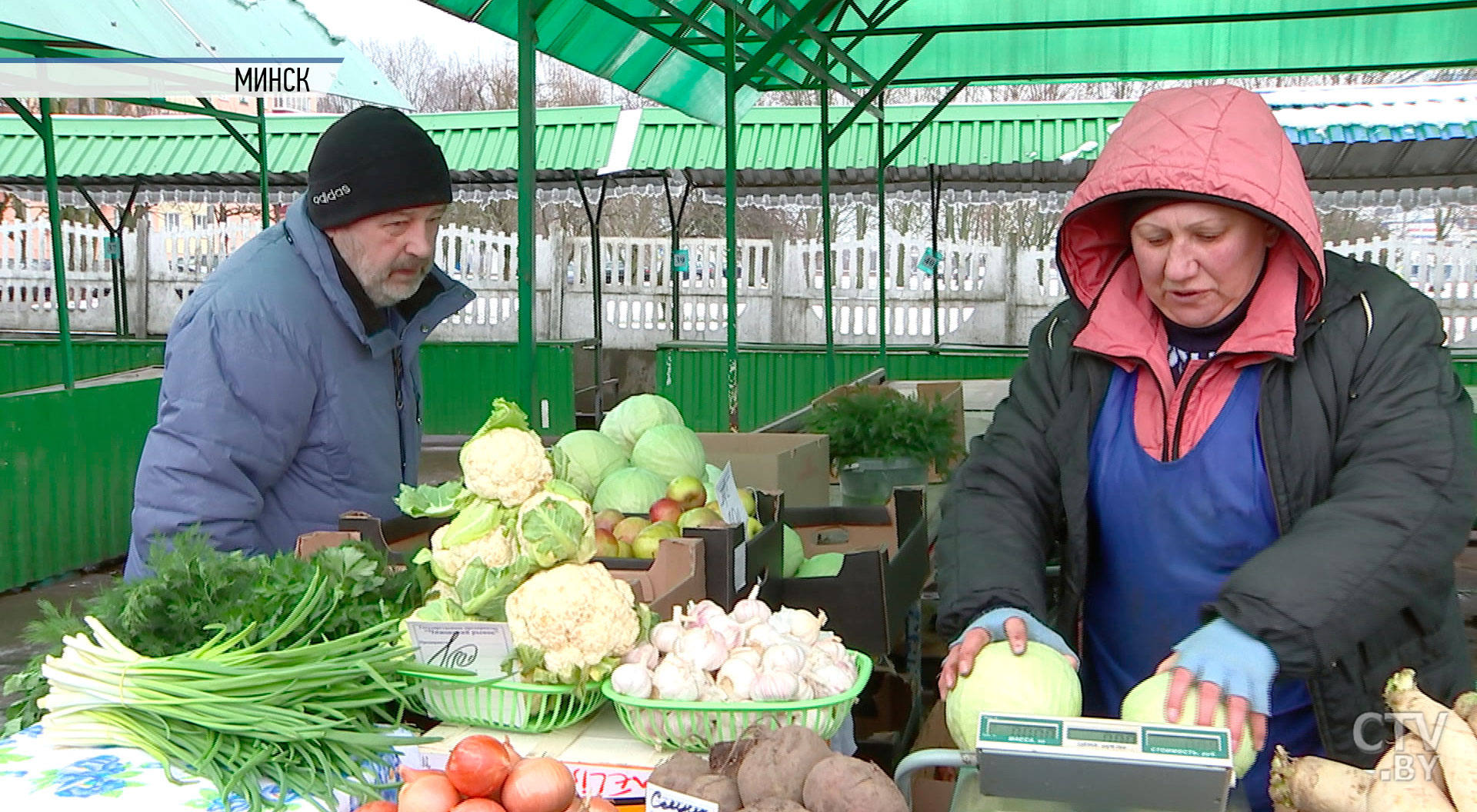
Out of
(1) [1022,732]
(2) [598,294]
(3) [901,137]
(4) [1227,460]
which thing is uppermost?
(3) [901,137]

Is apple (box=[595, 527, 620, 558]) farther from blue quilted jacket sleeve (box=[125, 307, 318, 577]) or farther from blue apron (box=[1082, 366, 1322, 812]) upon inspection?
blue apron (box=[1082, 366, 1322, 812])

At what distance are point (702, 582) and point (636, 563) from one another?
0.54 ft

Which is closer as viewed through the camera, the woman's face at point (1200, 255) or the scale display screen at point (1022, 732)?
the scale display screen at point (1022, 732)

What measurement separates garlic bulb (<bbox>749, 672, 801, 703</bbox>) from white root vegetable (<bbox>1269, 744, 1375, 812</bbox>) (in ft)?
2.21

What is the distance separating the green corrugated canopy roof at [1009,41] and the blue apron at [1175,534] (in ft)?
14.1

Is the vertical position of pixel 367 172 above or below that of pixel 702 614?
above

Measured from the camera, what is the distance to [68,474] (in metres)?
7.71

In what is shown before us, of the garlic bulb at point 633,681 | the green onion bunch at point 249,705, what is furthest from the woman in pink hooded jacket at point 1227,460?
the green onion bunch at point 249,705

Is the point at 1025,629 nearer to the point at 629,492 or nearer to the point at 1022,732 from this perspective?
the point at 1022,732

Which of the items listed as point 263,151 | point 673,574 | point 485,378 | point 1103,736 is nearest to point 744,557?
point 673,574

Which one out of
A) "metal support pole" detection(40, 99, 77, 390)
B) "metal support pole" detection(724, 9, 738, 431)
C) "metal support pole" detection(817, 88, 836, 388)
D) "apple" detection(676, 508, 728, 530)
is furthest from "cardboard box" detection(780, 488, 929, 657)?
"metal support pole" detection(40, 99, 77, 390)

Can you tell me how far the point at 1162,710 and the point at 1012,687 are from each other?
0.74 ft

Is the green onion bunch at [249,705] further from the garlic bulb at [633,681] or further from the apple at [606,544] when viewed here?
the apple at [606,544]

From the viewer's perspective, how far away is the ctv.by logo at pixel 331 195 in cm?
269
